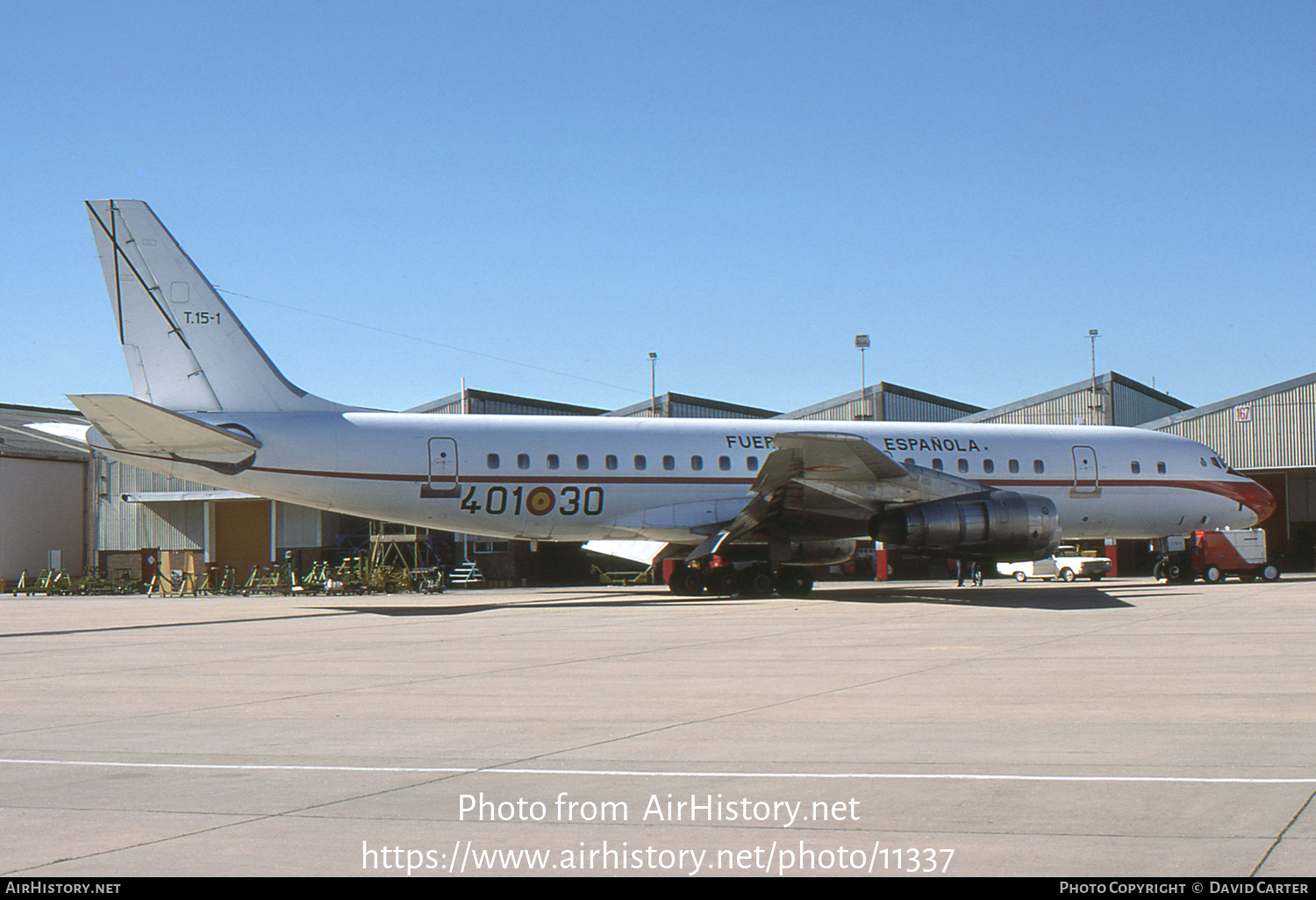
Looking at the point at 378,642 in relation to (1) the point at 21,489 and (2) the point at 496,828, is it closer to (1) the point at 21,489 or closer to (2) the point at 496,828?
(2) the point at 496,828

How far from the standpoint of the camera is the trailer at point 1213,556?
29.5 meters

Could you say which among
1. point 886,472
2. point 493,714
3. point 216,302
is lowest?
point 493,714

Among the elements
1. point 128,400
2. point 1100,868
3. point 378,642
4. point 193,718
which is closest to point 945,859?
point 1100,868

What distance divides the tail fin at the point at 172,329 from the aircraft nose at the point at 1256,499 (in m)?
22.5

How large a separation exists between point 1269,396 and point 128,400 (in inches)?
1504

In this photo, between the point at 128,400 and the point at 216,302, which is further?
the point at 216,302

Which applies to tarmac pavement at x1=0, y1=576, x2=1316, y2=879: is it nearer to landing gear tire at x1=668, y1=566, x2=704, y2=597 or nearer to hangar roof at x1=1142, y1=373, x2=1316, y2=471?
landing gear tire at x1=668, y1=566, x2=704, y2=597

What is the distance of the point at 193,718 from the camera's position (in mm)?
8297

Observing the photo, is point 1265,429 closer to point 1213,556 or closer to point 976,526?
point 1213,556

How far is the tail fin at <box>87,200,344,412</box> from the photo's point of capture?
68.3 ft

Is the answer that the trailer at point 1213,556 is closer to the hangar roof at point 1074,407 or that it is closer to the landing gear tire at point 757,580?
the landing gear tire at point 757,580

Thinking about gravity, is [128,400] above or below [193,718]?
above

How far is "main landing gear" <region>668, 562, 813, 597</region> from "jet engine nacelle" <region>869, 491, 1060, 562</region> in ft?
8.89

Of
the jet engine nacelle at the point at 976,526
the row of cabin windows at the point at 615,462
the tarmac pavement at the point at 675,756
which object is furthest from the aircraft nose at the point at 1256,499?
the tarmac pavement at the point at 675,756
